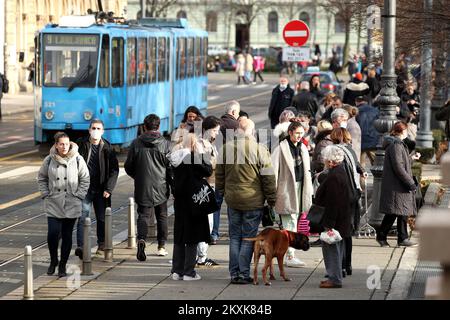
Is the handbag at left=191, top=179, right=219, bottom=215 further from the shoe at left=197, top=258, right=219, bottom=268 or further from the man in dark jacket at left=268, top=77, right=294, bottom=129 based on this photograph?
the man in dark jacket at left=268, top=77, right=294, bottom=129

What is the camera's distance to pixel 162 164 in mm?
14234

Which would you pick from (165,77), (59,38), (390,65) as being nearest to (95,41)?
(59,38)

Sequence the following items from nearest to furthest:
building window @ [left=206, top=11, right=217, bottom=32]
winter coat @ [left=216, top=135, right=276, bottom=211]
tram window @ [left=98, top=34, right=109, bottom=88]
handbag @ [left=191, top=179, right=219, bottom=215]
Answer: winter coat @ [left=216, top=135, right=276, bottom=211] → handbag @ [left=191, top=179, right=219, bottom=215] → tram window @ [left=98, top=34, right=109, bottom=88] → building window @ [left=206, top=11, right=217, bottom=32]

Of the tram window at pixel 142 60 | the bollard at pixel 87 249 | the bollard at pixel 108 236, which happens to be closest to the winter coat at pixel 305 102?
the tram window at pixel 142 60

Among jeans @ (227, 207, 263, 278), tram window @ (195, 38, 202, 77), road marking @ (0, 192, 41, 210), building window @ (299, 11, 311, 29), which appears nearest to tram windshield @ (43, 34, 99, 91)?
road marking @ (0, 192, 41, 210)

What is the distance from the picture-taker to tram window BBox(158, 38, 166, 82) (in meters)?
31.7

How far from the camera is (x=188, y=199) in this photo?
12.7 metres

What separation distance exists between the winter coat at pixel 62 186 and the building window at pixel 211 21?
88.0 meters

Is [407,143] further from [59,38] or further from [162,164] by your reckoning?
[59,38]

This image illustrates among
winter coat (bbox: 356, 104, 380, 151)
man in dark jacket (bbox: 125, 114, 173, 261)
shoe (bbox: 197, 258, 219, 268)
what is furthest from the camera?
winter coat (bbox: 356, 104, 380, 151)

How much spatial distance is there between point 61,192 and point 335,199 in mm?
2868

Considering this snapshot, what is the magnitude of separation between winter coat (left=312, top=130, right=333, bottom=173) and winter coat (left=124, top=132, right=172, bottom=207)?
1.94 meters

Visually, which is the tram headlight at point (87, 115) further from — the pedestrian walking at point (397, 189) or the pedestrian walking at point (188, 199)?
the pedestrian walking at point (188, 199)

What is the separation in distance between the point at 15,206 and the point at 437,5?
713 centimetres
